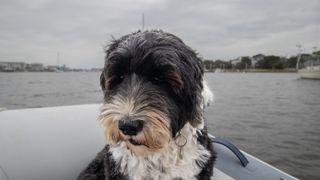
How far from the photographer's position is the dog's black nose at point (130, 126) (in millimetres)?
2275

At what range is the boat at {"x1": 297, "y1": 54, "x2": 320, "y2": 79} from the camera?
48.7 metres

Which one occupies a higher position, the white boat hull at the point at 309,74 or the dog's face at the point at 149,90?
the dog's face at the point at 149,90

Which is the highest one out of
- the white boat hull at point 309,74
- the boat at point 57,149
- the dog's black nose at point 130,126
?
the dog's black nose at point 130,126

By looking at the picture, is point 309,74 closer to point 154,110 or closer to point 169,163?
point 169,163

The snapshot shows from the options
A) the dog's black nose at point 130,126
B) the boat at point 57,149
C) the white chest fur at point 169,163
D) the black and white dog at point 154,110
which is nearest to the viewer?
the dog's black nose at point 130,126

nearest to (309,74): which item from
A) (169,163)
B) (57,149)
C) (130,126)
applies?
(57,149)

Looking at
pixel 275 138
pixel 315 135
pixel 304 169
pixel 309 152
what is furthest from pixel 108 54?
pixel 315 135

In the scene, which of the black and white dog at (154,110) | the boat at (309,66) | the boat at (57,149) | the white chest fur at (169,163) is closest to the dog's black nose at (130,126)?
the black and white dog at (154,110)

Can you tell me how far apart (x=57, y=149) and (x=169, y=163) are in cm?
123

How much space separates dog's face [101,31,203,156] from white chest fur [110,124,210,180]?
0.56ft

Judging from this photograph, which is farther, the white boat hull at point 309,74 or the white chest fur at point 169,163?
the white boat hull at point 309,74

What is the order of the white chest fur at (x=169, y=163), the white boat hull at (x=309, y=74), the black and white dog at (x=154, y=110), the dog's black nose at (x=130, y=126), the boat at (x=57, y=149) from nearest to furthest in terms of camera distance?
the dog's black nose at (x=130, y=126)
the black and white dog at (x=154, y=110)
the white chest fur at (x=169, y=163)
the boat at (x=57, y=149)
the white boat hull at (x=309, y=74)

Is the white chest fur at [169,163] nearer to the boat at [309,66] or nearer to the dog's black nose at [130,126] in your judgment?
the dog's black nose at [130,126]

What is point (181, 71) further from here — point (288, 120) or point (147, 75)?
point (288, 120)
